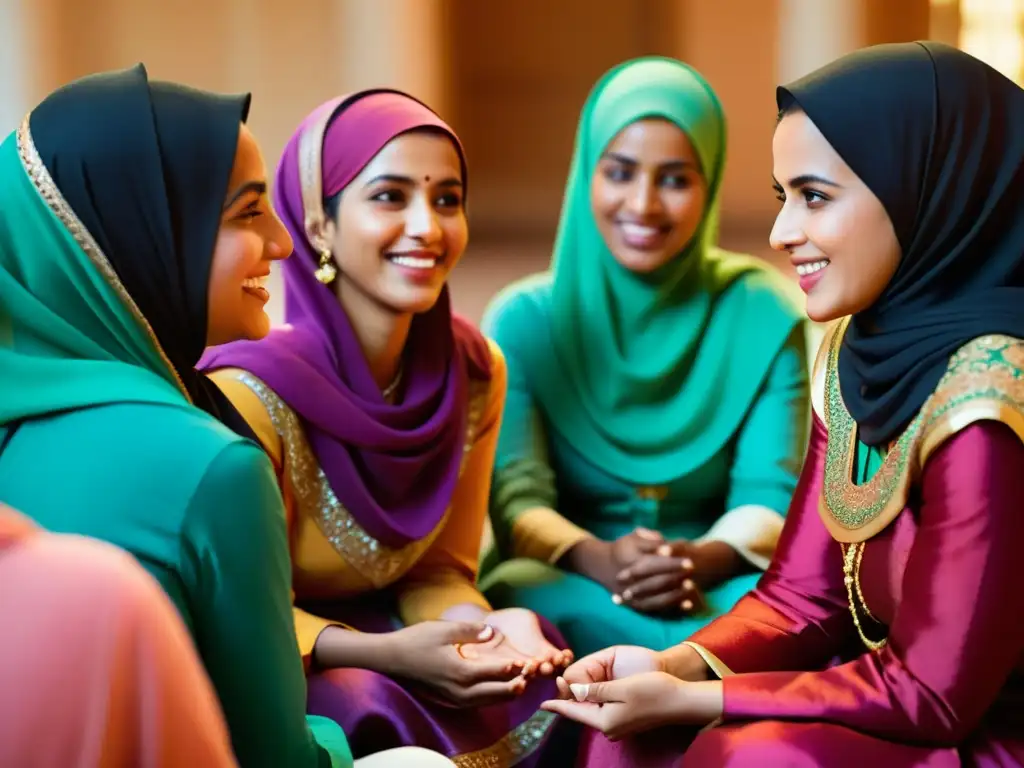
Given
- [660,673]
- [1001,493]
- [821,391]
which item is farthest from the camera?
[821,391]

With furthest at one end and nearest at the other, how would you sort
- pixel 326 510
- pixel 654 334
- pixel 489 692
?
pixel 654 334, pixel 326 510, pixel 489 692

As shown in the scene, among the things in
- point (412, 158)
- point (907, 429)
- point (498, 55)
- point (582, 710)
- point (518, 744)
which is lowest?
point (518, 744)

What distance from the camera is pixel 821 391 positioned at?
1.52m

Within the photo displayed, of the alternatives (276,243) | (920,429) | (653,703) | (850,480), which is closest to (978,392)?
(920,429)

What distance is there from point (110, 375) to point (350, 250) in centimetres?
71

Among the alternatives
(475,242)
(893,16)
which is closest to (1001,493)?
(893,16)

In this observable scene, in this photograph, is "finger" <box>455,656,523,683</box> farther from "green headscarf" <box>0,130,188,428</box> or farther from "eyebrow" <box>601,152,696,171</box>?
"eyebrow" <box>601,152,696,171</box>

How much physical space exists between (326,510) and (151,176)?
69 centimetres

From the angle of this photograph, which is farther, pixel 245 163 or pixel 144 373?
pixel 245 163

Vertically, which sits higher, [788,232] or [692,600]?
[788,232]

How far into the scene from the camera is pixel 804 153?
136cm

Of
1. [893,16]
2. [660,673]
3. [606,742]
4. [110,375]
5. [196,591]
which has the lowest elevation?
[606,742]

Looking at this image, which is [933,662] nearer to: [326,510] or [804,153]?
[804,153]

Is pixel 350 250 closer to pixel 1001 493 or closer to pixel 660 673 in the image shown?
pixel 660 673
